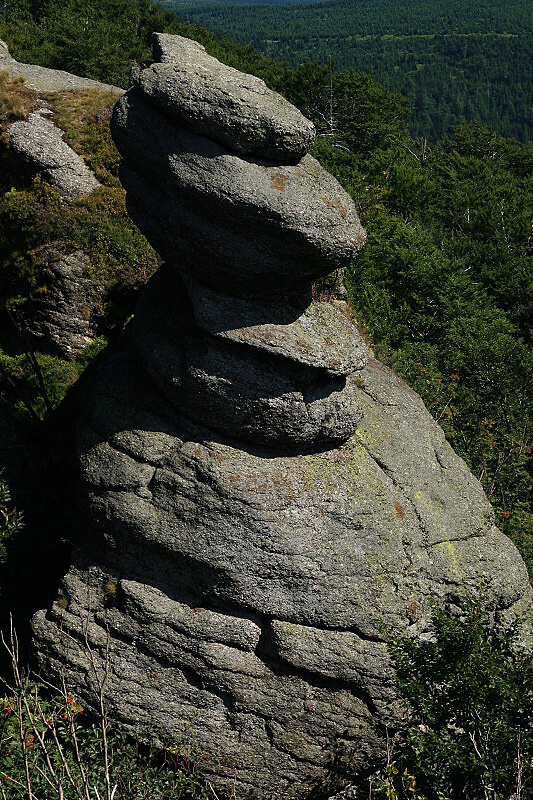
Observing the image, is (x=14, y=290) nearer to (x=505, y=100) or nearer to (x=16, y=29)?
(x=16, y=29)

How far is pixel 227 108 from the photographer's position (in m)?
11.2

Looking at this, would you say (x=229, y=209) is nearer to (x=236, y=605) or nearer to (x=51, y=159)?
(x=236, y=605)

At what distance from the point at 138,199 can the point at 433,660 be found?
9134 mm

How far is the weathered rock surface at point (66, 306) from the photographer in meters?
18.0

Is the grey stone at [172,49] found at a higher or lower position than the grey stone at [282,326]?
higher

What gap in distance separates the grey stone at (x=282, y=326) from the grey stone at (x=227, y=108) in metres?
2.42

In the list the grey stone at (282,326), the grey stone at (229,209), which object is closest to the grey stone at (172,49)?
the grey stone at (229,209)

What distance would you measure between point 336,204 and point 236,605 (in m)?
7.16

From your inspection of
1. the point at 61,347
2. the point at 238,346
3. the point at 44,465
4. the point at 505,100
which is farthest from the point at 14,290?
the point at 505,100

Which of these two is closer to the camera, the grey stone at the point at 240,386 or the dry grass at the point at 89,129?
the grey stone at the point at 240,386

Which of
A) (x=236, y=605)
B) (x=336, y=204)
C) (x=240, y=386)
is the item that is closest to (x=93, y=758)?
(x=236, y=605)

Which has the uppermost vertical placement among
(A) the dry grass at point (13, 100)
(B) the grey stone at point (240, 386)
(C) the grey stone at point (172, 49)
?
(C) the grey stone at point (172, 49)

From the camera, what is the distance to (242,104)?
1117cm

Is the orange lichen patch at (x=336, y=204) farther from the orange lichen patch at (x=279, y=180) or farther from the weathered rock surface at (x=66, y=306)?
the weathered rock surface at (x=66, y=306)
